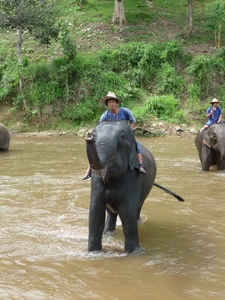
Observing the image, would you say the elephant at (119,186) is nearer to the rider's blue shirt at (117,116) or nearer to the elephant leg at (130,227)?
the elephant leg at (130,227)

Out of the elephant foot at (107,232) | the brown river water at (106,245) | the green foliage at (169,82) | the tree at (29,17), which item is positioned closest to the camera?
the brown river water at (106,245)

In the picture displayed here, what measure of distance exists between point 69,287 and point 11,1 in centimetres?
1716

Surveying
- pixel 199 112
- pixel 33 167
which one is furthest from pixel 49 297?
pixel 199 112

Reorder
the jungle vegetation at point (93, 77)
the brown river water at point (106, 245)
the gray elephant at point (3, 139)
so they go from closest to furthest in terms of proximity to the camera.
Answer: the brown river water at point (106, 245), the gray elephant at point (3, 139), the jungle vegetation at point (93, 77)

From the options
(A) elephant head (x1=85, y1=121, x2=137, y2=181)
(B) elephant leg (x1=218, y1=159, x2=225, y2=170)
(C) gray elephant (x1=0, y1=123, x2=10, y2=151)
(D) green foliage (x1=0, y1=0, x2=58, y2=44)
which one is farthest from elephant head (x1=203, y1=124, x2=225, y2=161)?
(D) green foliage (x1=0, y1=0, x2=58, y2=44)

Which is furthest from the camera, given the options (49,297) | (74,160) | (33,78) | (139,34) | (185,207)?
(139,34)

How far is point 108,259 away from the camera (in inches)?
180

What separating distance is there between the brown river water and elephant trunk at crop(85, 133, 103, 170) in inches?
41.2

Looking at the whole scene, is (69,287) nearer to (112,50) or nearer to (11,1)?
(11,1)

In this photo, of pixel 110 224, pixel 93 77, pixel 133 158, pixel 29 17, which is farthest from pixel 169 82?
pixel 133 158

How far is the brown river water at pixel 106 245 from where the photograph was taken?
3855 millimetres

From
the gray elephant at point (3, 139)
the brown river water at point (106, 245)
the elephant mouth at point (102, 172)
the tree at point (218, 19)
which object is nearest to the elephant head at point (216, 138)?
the brown river water at point (106, 245)

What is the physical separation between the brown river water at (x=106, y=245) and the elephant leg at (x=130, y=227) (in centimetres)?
11

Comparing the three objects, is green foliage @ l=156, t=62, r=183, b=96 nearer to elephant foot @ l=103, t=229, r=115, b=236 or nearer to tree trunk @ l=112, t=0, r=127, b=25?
tree trunk @ l=112, t=0, r=127, b=25
